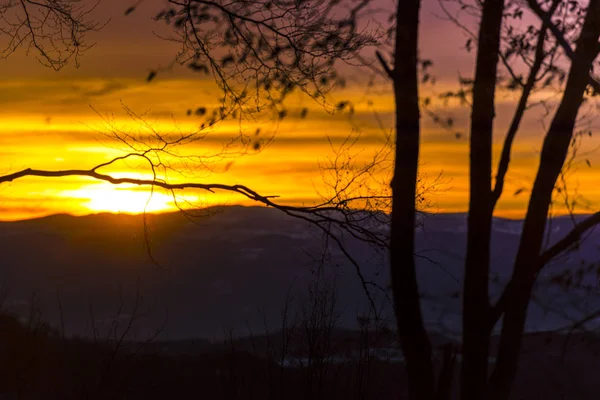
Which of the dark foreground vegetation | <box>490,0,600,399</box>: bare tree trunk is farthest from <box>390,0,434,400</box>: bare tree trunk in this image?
<box>490,0,600,399</box>: bare tree trunk

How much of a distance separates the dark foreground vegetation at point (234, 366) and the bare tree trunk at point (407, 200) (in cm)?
35

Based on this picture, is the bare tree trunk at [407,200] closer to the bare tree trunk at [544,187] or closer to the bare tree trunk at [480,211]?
the bare tree trunk at [480,211]

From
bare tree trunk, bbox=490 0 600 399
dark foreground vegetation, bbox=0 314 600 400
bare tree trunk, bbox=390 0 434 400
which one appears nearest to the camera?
bare tree trunk, bbox=490 0 600 399

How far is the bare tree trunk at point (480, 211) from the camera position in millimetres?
6668

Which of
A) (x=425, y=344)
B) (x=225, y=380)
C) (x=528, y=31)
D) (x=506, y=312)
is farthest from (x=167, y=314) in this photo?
(x=528, y=31)

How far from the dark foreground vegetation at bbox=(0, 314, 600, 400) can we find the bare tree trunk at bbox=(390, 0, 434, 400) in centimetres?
35

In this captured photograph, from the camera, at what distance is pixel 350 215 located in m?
8.37

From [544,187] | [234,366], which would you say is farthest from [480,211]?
[234,366]

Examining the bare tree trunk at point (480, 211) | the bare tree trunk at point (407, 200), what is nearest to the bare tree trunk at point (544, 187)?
the bare tree trunk at point (480, 211)

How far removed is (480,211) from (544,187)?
59 centimetres

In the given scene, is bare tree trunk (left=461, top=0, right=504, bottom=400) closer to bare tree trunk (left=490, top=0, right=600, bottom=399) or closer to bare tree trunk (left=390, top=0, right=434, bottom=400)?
bare tree trunk (left=490, top=0, right=600, bottom=399)

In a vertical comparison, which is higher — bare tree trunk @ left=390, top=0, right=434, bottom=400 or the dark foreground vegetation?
bare tree trunk @ left=390, top=0, right=434, bottom=400

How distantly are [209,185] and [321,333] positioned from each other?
247 cm

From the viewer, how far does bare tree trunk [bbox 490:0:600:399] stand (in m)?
6.59
